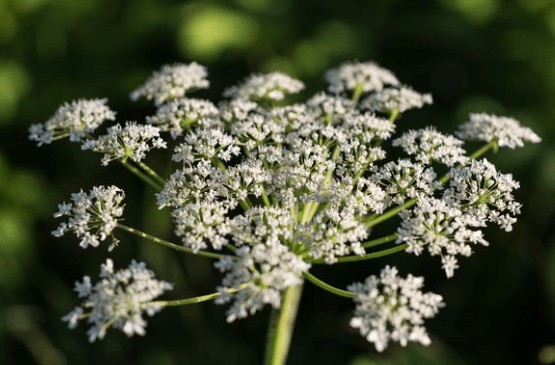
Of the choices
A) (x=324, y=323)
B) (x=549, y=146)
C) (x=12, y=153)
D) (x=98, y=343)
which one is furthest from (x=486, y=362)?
(x=12, y=153)

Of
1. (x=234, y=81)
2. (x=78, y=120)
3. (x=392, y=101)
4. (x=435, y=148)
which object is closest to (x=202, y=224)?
(x=78, y=120)

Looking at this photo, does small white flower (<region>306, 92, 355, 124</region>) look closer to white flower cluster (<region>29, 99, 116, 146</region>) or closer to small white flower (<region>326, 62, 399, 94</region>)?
small white flower (<region>326, 62, 399, 94</region>)

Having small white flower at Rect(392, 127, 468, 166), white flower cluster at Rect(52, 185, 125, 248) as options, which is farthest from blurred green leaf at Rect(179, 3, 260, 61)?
white flower cluster at Rect(52, 185, 125, 248)

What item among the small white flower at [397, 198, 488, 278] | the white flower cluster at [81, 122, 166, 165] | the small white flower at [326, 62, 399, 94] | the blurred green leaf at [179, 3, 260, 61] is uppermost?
the blurred green leaf at [179, 3, 260, 61]

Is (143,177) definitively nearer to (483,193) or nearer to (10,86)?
(483,193)

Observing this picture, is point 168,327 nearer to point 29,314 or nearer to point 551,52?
point 29,314

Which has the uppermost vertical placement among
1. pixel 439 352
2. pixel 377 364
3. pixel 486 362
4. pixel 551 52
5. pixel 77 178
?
pixel 551 52

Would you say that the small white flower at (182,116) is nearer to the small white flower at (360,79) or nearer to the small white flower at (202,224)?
the small white flower at (202,224)
